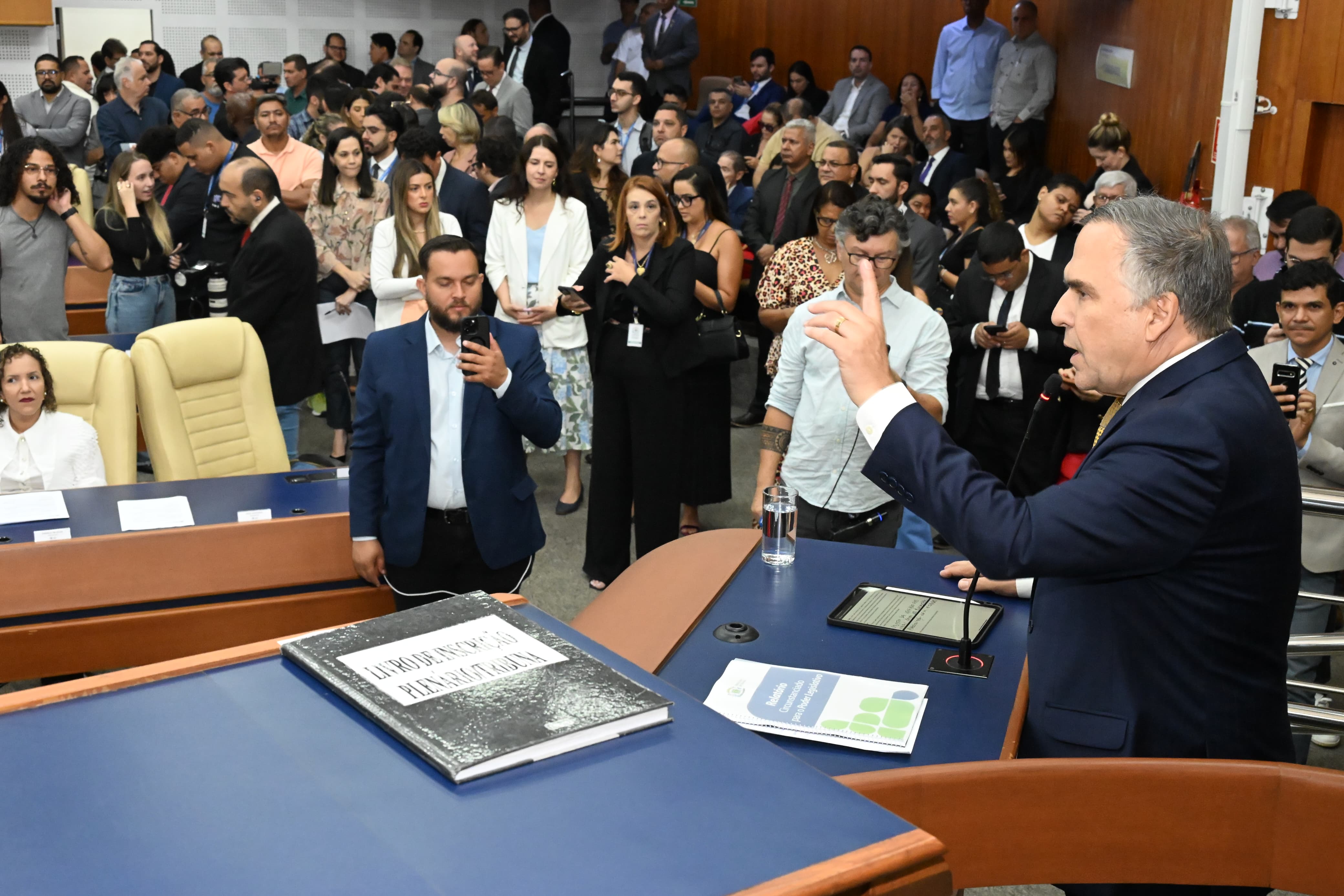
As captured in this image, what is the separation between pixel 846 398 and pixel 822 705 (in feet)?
4.97

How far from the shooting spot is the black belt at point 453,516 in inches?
136

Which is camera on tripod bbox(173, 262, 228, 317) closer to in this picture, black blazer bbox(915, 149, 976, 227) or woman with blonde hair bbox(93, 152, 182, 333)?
woman with blonde hair bbox(93, 152, 182, 333)

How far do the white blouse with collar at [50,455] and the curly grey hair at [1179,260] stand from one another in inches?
134

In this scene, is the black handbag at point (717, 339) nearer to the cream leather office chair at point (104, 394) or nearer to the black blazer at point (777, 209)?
the black blazer at point (777, 209)

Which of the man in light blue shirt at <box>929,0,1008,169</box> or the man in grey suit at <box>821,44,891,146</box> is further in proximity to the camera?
the man in grey suit at <box>821,44,891,146</box>

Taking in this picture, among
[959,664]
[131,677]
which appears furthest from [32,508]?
[131,677]

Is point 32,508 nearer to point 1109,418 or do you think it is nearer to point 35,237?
point 35,237

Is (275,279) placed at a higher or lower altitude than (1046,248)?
lower

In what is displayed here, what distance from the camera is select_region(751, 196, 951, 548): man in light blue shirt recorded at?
3.46 m

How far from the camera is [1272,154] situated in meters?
5.96

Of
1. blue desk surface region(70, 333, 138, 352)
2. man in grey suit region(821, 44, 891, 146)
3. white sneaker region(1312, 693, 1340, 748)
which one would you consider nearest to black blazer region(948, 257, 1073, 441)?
white sneaker region(1312, 693, 1340, 748)

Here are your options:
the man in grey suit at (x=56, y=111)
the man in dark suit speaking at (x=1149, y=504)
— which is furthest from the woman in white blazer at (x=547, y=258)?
the man in grey suit at (x=56, y=111)

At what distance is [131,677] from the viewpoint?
111 centimetres

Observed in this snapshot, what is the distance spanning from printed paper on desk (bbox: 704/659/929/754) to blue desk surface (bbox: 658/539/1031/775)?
19 mm
